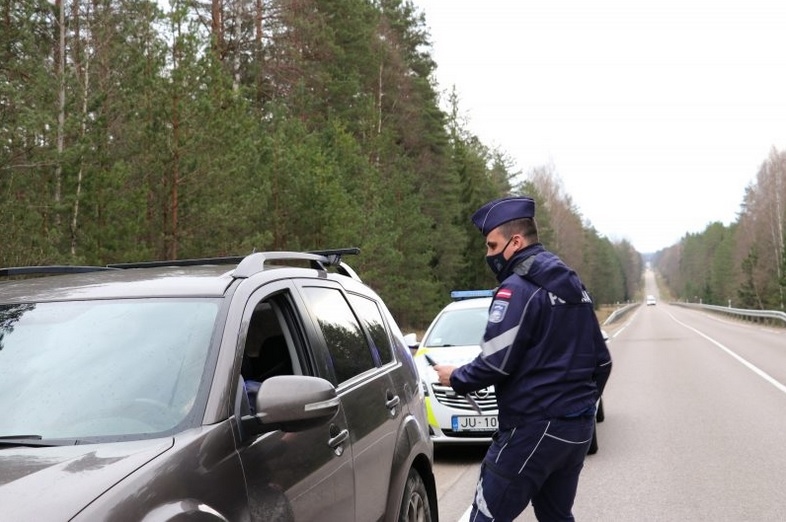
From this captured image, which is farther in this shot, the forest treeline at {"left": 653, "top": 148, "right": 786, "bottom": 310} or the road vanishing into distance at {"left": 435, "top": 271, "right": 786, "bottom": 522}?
the forest treeline at {"left": 653, "top": 148, "right": 786, "bottom": 310}

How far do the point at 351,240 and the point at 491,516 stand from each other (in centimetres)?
2015

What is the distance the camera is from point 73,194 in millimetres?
13156

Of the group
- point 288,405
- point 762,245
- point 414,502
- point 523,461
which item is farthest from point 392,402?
point 762,245

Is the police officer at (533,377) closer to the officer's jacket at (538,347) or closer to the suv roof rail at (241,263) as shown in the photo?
the officer's jacket at (538,347)

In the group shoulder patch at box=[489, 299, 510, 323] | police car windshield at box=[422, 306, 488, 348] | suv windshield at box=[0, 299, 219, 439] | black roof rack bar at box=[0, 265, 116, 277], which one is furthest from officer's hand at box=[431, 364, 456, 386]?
police car windshield at box=[422, 306, 488, 348]

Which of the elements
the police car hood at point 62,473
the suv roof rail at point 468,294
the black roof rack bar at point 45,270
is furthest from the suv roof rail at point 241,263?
the suv roof rail at point 468,294

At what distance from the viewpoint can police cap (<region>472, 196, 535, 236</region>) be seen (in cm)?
339

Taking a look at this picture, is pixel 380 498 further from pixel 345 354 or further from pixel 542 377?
pixel 542 377

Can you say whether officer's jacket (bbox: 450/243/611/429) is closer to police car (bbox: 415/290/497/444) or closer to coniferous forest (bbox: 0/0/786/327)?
police car (bbox: 415/290/497/444)

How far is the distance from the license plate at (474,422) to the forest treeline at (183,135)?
7.40 metres

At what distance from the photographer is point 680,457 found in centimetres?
822

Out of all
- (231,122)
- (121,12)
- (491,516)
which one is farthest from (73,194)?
(491,516)

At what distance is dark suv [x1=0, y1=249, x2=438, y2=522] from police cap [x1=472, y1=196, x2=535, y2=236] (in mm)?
875

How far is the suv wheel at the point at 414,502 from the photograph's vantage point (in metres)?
3.92
